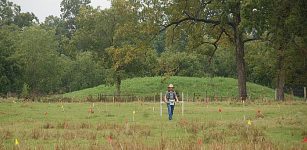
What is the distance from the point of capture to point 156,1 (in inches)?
1870

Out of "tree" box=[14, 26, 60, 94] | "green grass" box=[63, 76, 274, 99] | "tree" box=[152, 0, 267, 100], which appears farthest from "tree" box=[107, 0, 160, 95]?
"tree" box=[14, 26, 60, 94]

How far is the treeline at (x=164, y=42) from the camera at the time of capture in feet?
97.3

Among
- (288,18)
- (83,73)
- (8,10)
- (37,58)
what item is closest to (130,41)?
(37,58)

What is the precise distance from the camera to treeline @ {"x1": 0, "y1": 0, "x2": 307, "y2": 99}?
29.7 metres

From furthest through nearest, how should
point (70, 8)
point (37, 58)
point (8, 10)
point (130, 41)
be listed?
point (70, 8)
point (8, 10)
point (37, 58)
point (130, 41)

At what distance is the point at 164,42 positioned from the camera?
59125 mm

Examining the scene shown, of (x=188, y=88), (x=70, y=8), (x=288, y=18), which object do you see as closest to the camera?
(x=288, y=18)

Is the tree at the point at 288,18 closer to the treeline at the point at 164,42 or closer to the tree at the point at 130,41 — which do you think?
the treeline at the point at 164,42

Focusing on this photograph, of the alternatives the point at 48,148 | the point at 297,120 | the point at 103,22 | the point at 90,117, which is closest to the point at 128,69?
the point at 103,22

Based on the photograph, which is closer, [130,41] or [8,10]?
[130,41]

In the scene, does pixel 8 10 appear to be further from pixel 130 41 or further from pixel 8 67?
pixel 130 41

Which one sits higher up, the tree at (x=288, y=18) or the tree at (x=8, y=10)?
the tree at (x=8, y=10)

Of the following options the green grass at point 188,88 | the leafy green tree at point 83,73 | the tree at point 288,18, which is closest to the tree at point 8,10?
the leafy green tree at point 83,73

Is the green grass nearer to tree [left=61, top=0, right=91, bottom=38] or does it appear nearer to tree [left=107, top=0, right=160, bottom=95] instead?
tree [left=107, top=0, right=160, bottom=95]
